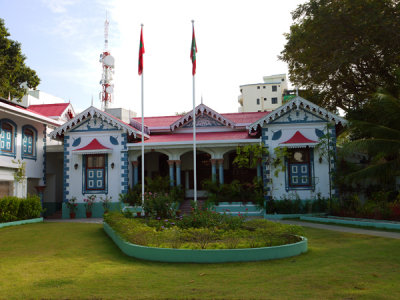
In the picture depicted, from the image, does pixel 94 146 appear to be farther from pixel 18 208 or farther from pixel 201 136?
pixel 201 136

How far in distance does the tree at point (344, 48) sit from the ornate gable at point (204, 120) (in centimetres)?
587

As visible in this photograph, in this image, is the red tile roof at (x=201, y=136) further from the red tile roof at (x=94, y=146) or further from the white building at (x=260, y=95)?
the white building at (x=260, y=95)

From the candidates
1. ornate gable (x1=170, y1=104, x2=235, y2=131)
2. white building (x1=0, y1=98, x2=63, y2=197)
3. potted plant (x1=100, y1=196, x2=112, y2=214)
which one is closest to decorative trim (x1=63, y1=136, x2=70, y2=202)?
white building (x1=0, y1=98, x2=63, y2=197)

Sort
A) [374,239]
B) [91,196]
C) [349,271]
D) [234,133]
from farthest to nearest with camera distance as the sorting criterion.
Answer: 1. [234,133]
2. [91,196]
3. [374,239]
4. [349,271]

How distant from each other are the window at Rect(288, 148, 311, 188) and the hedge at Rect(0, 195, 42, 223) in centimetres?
1299

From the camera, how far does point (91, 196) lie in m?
22.5

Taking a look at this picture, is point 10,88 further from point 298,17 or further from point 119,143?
point 298,17

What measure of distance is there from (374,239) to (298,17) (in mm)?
15883

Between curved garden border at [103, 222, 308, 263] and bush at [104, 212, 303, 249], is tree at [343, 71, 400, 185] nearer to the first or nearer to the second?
bush at [104, 212, 303, 249]

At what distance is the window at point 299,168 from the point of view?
21.0 m

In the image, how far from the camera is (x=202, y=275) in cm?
707

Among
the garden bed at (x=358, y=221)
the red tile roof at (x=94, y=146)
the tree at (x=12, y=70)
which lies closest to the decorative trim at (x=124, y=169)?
the red tile roof at (x=94, y=146)

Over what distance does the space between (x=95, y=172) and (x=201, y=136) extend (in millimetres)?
6471

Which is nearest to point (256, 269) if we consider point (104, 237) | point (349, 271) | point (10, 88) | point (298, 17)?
point (349, 271)
